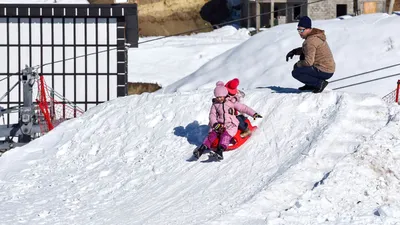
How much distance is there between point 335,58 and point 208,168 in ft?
33.8

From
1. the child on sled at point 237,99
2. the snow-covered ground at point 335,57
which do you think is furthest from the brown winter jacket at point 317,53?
the snow-covered ground at point 335,57

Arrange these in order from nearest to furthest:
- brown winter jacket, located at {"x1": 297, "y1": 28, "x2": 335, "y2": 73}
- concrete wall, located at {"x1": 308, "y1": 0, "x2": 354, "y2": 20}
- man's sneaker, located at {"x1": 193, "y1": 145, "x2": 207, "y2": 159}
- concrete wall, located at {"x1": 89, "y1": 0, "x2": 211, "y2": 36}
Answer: man's sneaker, located at {"x1": 193, "y1": 145, "x2": 207, "y2": 159} < brown winter jacket, located at {"x1": 297, "y1": 28, "x2": 335, "y2": 73} < concrete wall, located at {"x1": 308, "y1": 0, "x2": 354, "y2": 20} < concrete wall, located at {"x1": 89, "y1": 0, "x2": 211, "y2": 36}

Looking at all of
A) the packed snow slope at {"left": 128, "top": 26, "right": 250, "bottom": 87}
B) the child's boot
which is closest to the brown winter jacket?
the child's boot

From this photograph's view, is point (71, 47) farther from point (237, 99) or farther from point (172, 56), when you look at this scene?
point (172, 56)

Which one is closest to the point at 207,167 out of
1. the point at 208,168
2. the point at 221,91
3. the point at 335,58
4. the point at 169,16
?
the point at 208,168

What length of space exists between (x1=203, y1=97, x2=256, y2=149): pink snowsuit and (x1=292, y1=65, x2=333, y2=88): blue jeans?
109 cm

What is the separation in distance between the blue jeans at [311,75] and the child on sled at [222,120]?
109 centimetres

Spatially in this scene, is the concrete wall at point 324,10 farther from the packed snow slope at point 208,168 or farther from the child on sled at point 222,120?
the child on sled at point 222,120

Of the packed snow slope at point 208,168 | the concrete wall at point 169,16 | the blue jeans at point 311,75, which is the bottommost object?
the packed snow slope at point 208,168

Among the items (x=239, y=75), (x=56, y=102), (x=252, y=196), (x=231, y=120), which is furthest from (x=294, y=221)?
(x=56, y=102)

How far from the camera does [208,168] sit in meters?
12.9

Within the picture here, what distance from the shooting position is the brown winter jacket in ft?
45.4

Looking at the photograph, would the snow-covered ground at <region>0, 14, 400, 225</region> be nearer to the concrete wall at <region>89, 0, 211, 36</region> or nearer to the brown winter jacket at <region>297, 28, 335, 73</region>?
the brown winter jacket at <region>297, 28, 335, 73</region>

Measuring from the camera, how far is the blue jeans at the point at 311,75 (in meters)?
13.9
